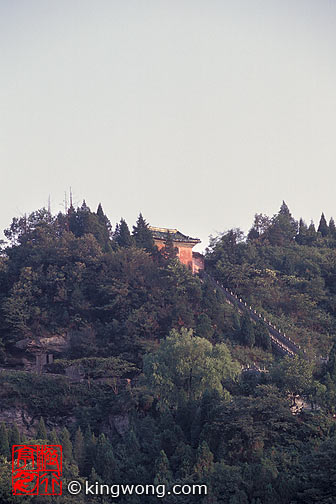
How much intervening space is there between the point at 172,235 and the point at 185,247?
1.25m

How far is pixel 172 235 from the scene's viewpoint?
47312mm

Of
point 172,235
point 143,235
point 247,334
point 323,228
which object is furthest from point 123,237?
point 323,228

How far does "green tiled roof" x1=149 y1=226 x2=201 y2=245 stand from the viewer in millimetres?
46312

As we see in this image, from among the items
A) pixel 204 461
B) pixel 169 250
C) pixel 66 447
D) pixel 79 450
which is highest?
pixel 169 250

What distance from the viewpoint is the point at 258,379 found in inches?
1162

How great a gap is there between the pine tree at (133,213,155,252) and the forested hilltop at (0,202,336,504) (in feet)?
0.36

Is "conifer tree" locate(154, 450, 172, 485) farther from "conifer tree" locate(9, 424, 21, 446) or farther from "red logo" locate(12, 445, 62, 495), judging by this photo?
"conifer tree" locate(9, 424, 21, 446)

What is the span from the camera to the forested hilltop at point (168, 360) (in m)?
25.0

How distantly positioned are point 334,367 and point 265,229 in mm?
19761

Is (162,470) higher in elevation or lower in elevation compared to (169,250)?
lower

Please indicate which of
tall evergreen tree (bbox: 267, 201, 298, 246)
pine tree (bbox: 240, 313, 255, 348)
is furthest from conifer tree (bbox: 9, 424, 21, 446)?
tall evergreen tree (bbox: 267, 201, 298, 246)

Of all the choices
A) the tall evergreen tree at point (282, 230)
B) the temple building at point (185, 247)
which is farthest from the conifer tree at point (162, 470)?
the tall evergreen tree at point (282, 230)

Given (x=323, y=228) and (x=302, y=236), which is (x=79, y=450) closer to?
(x=302, y=236)

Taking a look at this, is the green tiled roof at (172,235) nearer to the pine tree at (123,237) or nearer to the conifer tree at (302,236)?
the pine tree at (123,237)
